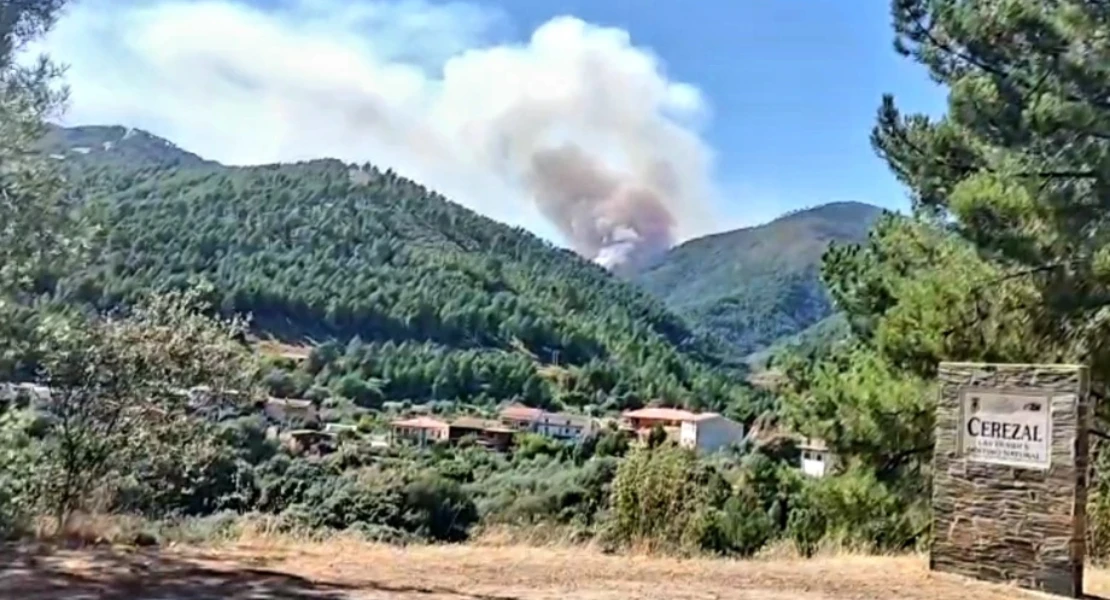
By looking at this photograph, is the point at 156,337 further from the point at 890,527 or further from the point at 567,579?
the point at 890,527

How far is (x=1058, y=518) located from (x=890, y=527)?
19.7 feet

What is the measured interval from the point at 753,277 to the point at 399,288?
64.6m

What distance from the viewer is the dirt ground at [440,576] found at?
20.8 ft

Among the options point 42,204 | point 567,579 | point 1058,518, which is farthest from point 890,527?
point 42,204

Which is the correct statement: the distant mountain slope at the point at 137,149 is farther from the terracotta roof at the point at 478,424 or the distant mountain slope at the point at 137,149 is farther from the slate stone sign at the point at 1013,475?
the slate stone sign at the point at 1013,475

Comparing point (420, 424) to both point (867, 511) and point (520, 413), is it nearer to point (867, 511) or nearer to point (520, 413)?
point (520, 413)

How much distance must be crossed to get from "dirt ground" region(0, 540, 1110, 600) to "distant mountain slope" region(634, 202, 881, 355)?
7656 cm

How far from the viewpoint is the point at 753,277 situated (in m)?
129

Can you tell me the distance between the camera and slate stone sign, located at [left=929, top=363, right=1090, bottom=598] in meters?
7.54

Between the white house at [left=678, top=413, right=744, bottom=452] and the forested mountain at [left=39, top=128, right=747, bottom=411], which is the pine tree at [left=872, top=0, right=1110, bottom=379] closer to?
the white house at [left=678, top=413, right=744, bottom=452]

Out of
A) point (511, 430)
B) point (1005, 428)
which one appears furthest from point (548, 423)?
point (1005, 428)

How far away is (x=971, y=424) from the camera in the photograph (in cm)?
813

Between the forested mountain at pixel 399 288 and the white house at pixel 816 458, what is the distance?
19.7m

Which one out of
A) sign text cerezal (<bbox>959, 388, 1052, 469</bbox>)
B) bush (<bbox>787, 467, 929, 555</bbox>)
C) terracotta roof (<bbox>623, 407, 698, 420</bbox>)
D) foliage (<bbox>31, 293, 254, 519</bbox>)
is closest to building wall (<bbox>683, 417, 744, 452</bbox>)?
terracotta roof (<bbox>623, 407, 698, 420</bbox>)
